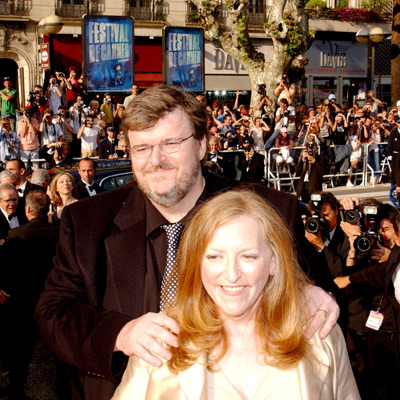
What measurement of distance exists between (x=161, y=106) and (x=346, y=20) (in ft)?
105

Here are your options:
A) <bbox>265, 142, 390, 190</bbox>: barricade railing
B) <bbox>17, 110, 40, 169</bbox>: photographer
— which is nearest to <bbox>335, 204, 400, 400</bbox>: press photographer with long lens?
<bbox>265, 142, 390, 190</bbox>: barricade railing

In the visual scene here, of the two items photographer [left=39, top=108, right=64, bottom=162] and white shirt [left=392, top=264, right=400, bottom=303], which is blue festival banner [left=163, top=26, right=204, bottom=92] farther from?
white shirt [left=392, top=264, right=400, bottom=303]

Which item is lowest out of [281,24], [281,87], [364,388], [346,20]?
[364,388]

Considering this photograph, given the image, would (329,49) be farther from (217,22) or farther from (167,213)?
(167,213)

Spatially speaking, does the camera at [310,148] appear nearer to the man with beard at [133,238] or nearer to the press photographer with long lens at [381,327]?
the press photographer with long lens at [381,327]

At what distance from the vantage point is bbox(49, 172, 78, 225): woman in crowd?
7262 mm

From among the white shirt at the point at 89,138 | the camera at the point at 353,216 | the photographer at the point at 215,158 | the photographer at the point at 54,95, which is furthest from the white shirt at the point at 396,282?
the photographer at the point at 54,95

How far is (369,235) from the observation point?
4730 millimetres

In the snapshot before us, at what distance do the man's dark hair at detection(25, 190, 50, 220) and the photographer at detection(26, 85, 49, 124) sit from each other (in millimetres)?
7672

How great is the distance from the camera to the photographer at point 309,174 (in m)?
12.3

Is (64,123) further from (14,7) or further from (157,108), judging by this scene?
(14,7)

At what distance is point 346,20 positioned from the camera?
3206 centimetres

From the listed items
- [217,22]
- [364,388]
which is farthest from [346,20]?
[364,388]

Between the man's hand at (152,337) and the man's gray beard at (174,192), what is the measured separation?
0.51m
